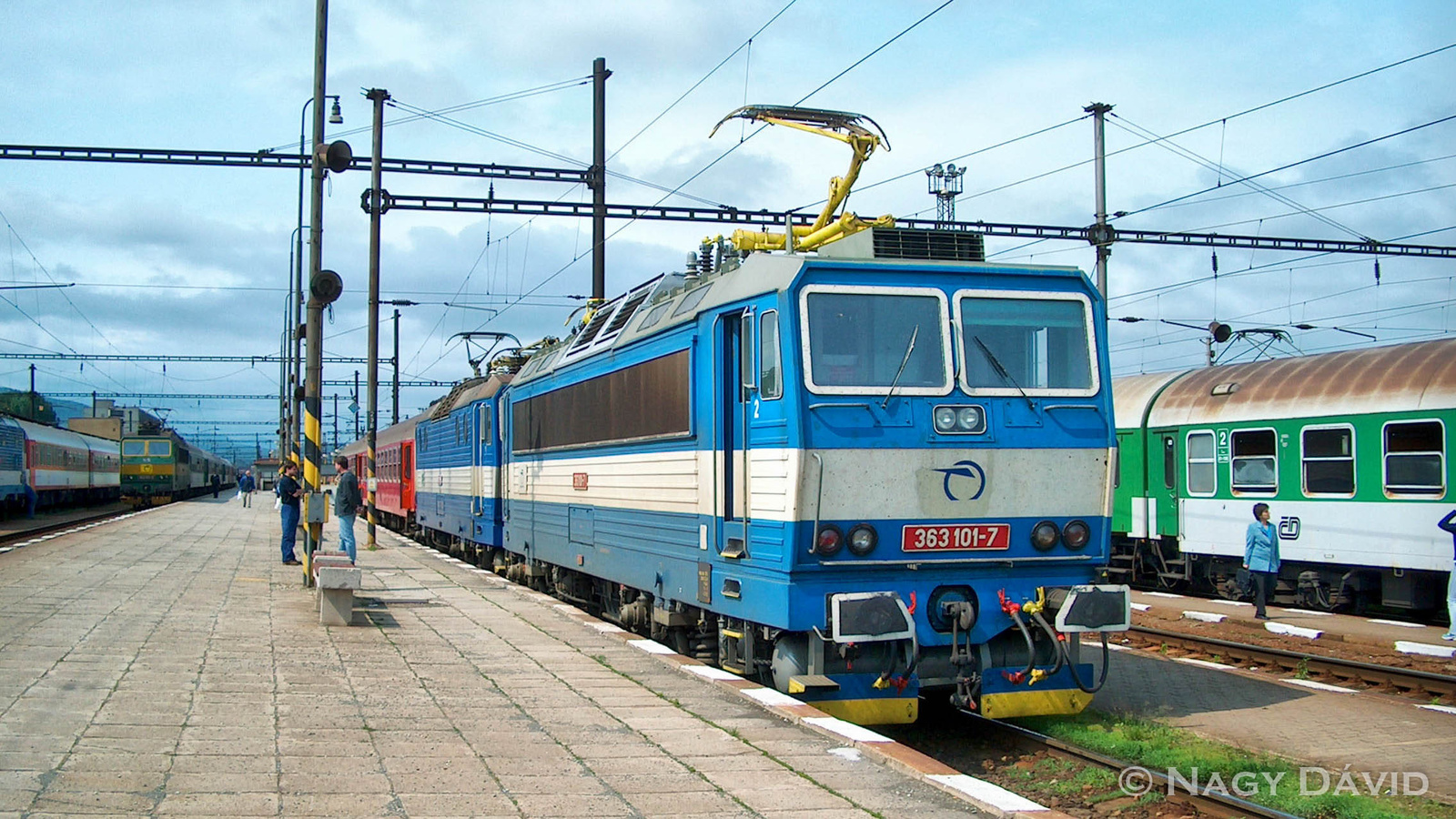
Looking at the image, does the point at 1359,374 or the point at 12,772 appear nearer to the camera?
the point at 12,772

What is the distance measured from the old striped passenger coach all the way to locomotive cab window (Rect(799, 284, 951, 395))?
0.01m

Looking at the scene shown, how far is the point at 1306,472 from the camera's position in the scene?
1727cm

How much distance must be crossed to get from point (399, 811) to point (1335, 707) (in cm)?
800

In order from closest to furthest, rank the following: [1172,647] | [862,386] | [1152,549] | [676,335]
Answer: [862,386]
[676,335]
[1172,647]
[1152,549]

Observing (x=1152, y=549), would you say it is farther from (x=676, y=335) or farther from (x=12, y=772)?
(x=12, y=772)

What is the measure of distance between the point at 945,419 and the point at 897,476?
0.54 meters

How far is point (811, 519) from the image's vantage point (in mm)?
8148

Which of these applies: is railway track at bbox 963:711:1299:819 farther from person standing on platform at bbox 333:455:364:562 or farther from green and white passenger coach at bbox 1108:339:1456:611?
person standing on platform at bbox 333:455:364:562

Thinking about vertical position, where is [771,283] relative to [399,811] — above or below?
above

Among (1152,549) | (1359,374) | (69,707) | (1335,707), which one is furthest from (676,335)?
(1152,549)

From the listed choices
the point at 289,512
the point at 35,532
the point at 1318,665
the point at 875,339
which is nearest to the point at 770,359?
the point at 875,339

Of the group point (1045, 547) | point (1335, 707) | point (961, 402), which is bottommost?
point (1335, 707)

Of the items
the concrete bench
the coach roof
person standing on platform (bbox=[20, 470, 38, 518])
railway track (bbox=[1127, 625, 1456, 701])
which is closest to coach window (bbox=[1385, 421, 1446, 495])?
the coach roof

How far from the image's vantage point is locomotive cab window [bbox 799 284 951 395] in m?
8.34
